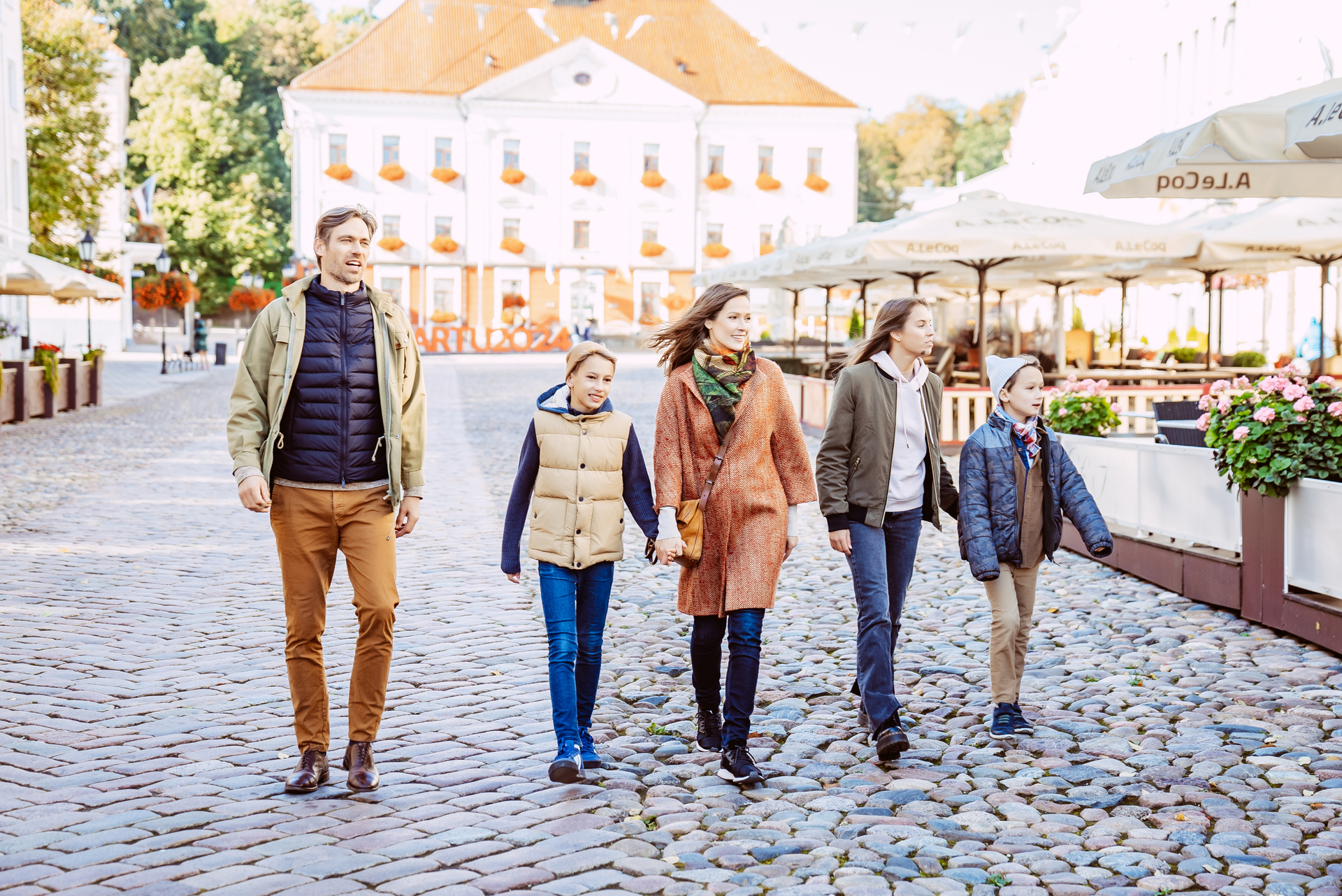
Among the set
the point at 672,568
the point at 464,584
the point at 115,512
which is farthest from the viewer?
the point at 115,512

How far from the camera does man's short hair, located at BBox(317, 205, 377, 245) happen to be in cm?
449

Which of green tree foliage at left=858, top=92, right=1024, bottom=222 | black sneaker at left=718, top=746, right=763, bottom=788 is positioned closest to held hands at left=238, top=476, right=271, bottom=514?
black sneaker at left=718, top=746, right=763, bottom=788

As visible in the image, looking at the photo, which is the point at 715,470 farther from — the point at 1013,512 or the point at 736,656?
the point at 1013,512

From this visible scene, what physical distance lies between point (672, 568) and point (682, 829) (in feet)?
A: 17.3

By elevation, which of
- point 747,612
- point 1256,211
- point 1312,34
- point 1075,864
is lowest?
point 1075,864

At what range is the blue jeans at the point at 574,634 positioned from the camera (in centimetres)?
483

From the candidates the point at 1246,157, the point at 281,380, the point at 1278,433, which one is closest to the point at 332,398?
the point at 281,380

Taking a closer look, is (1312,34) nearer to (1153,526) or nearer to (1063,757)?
(1153,526)

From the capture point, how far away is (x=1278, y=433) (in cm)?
720

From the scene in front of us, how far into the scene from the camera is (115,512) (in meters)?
11.6

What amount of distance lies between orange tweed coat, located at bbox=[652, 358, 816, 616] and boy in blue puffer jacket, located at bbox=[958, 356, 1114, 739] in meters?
0.92

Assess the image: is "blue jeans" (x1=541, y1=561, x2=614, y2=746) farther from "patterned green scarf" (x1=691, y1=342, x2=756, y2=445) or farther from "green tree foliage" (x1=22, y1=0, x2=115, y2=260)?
"green tree foliage" (x1=22, y1=0, x2=115, y2=260)

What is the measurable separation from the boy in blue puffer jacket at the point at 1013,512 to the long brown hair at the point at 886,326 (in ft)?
1.69

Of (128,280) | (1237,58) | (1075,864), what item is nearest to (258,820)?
(1075,864)
